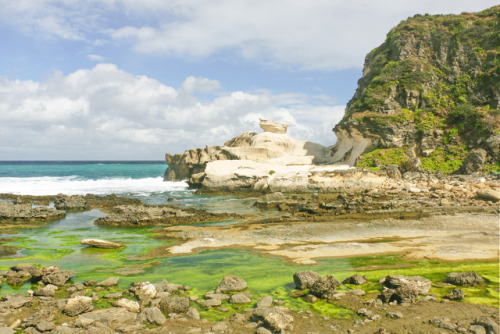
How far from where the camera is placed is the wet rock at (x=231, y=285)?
328 inches

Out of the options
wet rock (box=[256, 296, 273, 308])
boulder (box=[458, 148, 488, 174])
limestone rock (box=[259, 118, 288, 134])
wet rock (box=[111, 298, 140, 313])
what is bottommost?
wet rock (box=[111, 298, 140, 313])

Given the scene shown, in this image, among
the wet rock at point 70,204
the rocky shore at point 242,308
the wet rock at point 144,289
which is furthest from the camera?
the wet rock at point 70,204

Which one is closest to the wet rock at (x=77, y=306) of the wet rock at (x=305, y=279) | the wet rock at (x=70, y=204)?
the wet rock at (x=305, y=279)

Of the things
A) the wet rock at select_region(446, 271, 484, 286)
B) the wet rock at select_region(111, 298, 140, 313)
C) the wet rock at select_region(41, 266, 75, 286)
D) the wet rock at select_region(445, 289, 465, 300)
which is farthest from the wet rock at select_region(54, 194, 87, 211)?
the wet rock at select_region(445, 289, 465, 300)

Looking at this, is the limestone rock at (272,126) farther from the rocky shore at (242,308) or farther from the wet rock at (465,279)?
the wet rock at (465,279)

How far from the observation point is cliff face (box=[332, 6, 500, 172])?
3869 cm

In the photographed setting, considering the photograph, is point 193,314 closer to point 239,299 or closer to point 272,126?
point 239,299

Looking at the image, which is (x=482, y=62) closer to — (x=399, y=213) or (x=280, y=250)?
(x=399, y=213)

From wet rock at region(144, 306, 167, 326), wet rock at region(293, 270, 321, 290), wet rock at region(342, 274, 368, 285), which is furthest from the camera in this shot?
wet rock at region(342, 274, 368, 285)

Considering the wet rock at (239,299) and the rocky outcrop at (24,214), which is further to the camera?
the rocky outcrop at (24,214)

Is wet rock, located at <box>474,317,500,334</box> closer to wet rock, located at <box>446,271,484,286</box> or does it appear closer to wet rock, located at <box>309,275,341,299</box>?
wet rock, located at <box>446,271,484,286</box>

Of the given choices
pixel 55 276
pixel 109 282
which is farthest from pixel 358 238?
pixel 55 276

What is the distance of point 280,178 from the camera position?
33.8 metres

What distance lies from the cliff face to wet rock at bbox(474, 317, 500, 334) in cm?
3382
